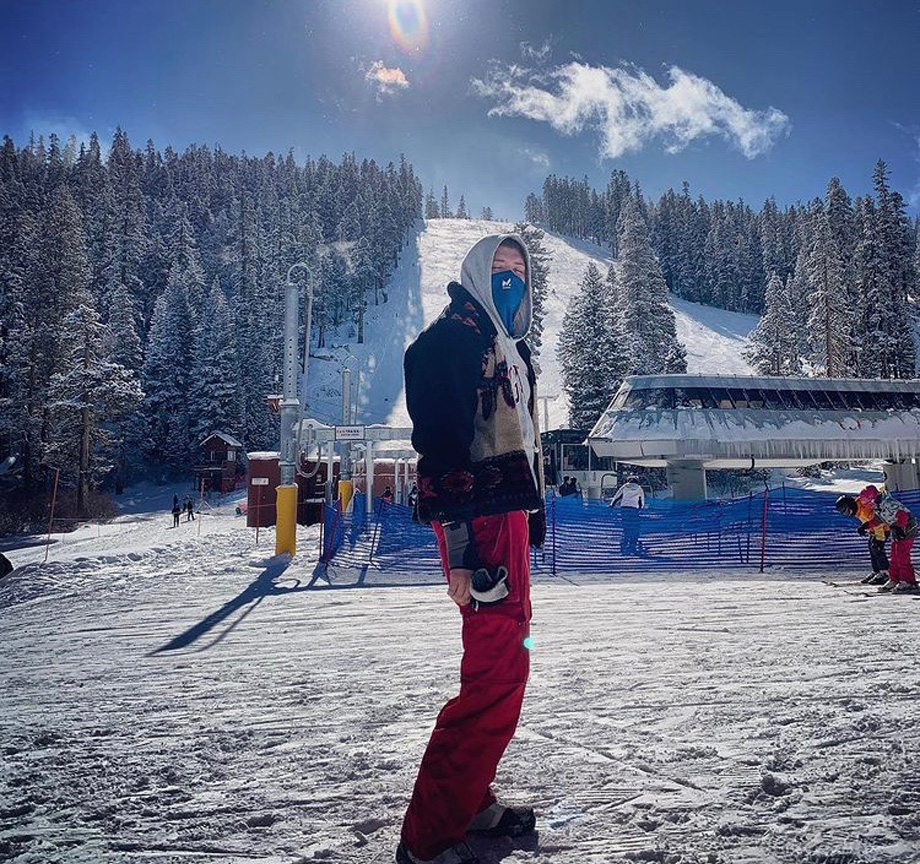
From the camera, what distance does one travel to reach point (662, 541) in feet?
44.4

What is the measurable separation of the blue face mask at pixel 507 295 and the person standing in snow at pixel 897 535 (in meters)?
7.97

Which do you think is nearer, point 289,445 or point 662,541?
point 289,445

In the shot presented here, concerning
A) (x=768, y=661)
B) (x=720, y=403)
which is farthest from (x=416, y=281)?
(x=768, y=661)

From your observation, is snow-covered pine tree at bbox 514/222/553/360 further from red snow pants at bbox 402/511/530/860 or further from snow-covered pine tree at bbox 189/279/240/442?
red snow pants at bbox 402/511/530/860

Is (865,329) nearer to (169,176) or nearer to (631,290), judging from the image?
(631,290)

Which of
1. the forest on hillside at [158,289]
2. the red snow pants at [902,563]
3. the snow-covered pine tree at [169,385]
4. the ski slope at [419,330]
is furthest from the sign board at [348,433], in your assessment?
the snow-covered pine tree at [169,385]

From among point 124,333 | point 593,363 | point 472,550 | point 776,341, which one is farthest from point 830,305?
point 124,333

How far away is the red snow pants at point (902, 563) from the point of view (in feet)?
26.5

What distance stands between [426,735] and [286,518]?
9778 mm

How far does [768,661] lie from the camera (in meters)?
4.36

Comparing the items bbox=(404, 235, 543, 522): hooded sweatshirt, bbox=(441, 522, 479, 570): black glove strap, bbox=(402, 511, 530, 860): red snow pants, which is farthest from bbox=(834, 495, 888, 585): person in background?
bbox=(441, 522, 479, 570): black glove strap

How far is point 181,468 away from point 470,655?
57847mm

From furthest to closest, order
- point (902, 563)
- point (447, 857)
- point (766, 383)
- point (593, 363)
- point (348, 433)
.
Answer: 1. point (593, 363)
2. point (766, 383)
3. point (348, 433)
4. point (902, 563)
5. point (447, 857)

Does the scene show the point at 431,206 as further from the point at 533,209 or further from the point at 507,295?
the point at 507,295
